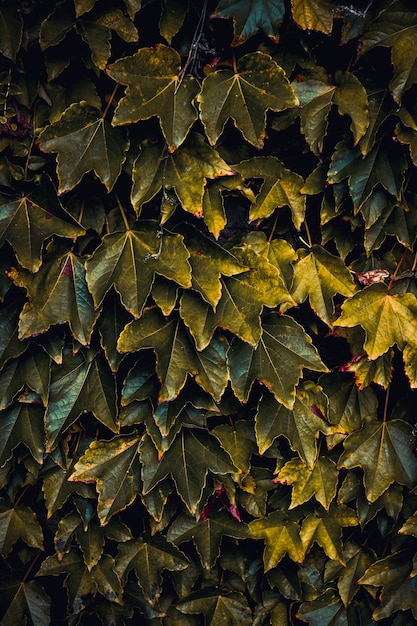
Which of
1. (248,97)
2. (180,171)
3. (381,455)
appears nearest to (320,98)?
(248,97)

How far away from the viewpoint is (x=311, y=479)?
201 centimetres

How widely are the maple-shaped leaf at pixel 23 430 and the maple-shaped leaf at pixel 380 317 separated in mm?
1027

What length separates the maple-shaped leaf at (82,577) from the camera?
2037mm

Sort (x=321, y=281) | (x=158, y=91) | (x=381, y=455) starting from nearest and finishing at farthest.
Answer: (x=158, y=91) < (x=321, y=281) < (x=381, y=455)

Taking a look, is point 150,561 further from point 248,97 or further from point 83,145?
point 248,97

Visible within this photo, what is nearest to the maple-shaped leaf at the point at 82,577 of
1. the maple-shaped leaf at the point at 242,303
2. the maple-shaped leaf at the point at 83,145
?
the maple-shaped leaf at the point at 242,303

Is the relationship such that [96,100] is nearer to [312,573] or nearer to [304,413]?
[304,413]

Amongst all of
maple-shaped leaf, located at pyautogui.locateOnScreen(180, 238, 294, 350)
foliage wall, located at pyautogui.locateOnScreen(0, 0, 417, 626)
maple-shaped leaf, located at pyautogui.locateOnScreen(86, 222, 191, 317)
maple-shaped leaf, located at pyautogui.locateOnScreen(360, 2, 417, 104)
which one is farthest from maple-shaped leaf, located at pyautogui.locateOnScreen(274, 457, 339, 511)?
maple-shaped leaf, located at pyautogui.locateOnScreen(360, 2, 417, 104)

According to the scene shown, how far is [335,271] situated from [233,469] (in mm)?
739

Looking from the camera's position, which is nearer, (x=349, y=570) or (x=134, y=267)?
(x=134, y=267)

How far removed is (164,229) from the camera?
1739 mm

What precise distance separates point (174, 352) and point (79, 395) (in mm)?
362

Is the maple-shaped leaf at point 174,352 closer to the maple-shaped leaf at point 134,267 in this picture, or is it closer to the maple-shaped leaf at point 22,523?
the maple-shaped leaf at point 134,267

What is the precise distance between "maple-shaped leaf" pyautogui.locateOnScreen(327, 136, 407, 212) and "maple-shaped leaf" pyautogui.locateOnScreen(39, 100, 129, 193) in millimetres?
676
